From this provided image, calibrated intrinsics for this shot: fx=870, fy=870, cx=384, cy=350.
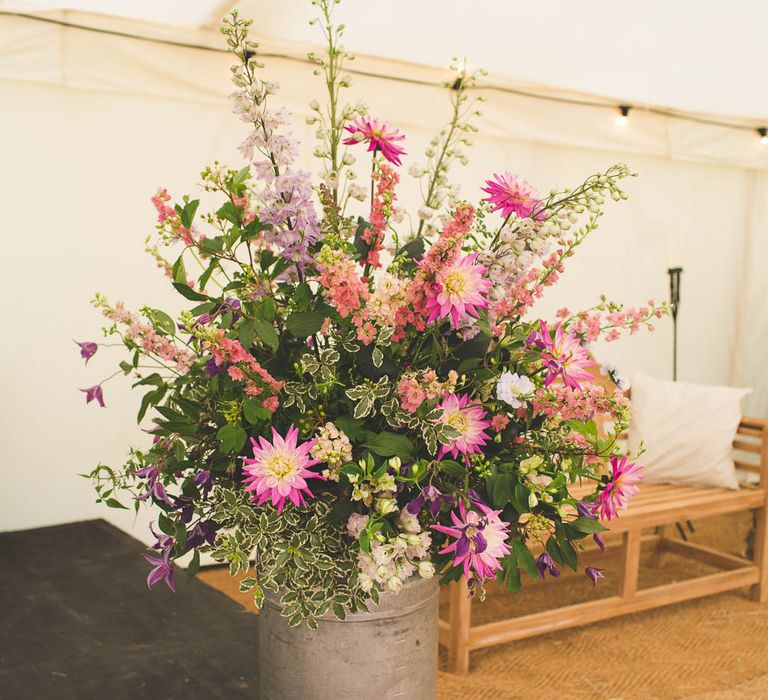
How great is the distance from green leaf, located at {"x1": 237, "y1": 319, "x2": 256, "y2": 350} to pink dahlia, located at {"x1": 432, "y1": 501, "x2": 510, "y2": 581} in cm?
24

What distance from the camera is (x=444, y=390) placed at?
31.6 inches

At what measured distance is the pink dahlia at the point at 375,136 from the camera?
0.86m

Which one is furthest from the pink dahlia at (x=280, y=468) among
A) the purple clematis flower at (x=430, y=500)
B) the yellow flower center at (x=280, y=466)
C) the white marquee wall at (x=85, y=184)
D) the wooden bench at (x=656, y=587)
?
the white marquee wall at (x=85, y=184)

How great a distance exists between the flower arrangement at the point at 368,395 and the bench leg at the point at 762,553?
9.77 ft

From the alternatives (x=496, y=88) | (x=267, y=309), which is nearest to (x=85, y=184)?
(x=496, y=88)

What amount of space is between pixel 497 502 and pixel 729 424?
9.96ft

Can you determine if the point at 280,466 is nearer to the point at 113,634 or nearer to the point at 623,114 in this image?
the point at 113,634

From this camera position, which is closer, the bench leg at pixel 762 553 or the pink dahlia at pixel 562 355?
the pink dahlia at pixel 562 355

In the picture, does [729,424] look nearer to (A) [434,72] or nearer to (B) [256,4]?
(A) [434,72]

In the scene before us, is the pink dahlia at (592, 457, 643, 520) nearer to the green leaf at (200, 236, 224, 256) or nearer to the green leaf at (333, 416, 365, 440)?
the green leaf at (333, 416, 365, 440)

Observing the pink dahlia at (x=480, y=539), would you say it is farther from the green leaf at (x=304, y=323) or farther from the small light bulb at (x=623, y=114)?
the small light bulb at (x=623, y=114)

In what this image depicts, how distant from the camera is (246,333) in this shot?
0.80 meters

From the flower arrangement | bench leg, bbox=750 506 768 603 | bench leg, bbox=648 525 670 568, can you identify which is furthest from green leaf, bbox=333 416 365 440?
bench leg, bbox=648 525 670 568

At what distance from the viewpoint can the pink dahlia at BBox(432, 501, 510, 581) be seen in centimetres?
77
